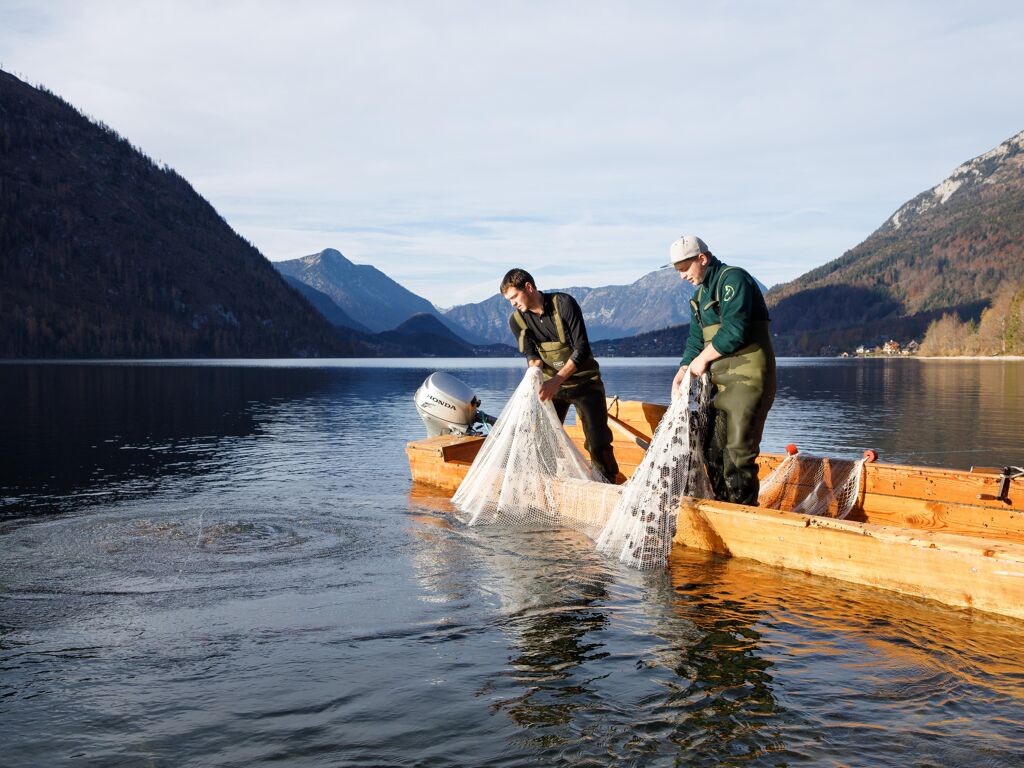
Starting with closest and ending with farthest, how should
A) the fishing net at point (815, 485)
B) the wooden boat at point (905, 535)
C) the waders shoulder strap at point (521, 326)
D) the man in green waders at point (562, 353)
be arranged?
the wooden boat at point (905, 535)
the fishing net at point (815, 485)
the man in green waders at point (562, 353)
the waders shoulder strap at point (521, 326)

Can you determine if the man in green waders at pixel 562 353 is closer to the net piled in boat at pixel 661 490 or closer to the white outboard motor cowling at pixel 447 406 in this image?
the net piled in boat at pixel 661 490

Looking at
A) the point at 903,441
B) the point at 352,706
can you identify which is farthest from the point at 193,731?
the point at 903,441

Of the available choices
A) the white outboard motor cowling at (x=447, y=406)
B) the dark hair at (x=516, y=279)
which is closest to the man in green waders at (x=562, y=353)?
the dark hair at (x=516, y=279)

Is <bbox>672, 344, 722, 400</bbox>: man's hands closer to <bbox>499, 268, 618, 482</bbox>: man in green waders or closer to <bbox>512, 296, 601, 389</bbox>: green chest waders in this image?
<bbox>499, 268, 618, 482</bbox>: man in green waders

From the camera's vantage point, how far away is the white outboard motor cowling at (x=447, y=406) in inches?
601

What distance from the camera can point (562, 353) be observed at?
11.1 meters

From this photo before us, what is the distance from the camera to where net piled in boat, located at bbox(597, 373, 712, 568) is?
8.98 meters

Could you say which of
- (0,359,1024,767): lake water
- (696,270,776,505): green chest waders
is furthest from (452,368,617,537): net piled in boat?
(696,270,776,505): green chest waders

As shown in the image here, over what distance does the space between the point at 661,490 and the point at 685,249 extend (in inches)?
105

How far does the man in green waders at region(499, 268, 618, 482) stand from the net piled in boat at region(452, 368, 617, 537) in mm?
291

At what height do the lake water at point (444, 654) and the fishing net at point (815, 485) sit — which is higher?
the fishing net at point (815, 485)

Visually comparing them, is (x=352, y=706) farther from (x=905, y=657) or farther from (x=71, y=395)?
(x=71, y=395)

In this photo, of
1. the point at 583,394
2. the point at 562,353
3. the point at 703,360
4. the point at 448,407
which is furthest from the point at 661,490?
the point at 448,407

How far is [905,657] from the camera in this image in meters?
6.27
